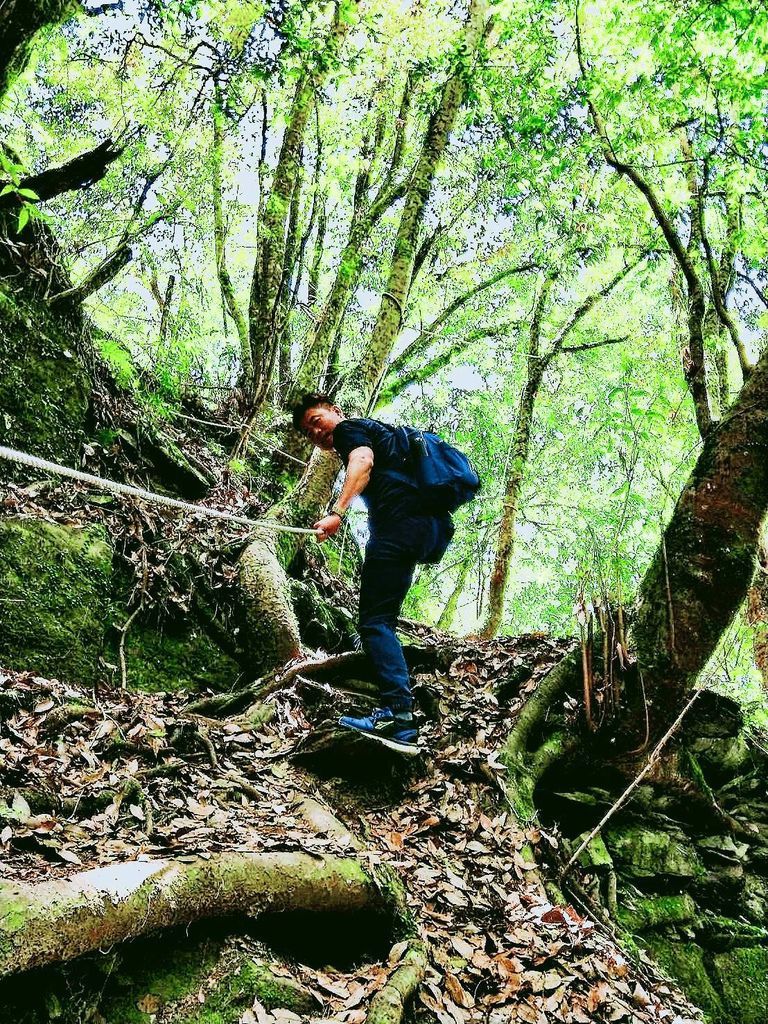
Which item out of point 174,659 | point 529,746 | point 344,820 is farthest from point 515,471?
point 344,820

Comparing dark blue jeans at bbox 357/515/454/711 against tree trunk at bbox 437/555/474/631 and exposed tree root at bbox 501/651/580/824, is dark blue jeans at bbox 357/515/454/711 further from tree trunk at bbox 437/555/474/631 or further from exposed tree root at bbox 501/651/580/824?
tree trunk at bbox 437/555/474/631

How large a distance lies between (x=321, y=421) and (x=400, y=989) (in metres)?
3.67

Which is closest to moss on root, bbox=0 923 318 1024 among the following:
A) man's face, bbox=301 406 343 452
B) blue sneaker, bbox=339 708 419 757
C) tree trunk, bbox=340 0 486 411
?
blue sneaker, bbox=339 708 419 757

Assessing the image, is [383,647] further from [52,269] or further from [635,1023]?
[52,269]

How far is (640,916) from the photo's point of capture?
4.68 metres

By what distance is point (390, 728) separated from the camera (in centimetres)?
486

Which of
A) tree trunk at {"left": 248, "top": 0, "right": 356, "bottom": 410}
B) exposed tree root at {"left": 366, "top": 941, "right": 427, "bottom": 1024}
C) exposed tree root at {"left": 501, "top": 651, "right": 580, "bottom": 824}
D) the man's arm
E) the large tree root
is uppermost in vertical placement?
tree trunk at {"left": 248, "top": 0, "right": 356, "bottom": 410}

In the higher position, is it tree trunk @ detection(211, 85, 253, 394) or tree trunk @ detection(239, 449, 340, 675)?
tree trunk @ detection(211, 85, 253, 394)

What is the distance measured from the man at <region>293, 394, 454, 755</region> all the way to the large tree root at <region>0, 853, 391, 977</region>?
1.60m

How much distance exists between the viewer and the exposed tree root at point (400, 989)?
272cm

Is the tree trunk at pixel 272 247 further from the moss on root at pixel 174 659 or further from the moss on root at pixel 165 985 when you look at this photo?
the moss on root at pixel 165 985

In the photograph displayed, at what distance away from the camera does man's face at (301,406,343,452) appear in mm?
5320

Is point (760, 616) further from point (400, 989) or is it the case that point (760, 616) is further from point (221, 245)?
point (221, 245)

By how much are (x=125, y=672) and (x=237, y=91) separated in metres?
6.21
